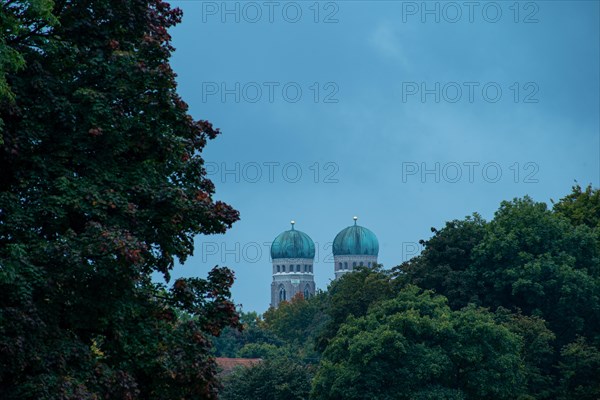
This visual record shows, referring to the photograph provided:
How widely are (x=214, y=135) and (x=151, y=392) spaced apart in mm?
5514

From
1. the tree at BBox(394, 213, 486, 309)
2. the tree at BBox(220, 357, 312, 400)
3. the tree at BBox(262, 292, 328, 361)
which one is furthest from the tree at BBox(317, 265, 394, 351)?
the tree at BBox(262, 292, 328, 361)

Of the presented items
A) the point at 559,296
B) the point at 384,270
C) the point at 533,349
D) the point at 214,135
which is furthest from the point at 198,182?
the point at 384,270

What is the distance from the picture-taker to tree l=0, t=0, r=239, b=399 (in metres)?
20.1

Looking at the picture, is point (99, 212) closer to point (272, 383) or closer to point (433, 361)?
point (433, 361)

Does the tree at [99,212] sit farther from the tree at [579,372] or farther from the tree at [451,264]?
the tree at [451,264]

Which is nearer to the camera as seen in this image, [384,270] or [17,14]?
[17,14]

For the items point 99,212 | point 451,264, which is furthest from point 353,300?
point 99,212

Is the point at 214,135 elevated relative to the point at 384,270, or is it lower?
lower

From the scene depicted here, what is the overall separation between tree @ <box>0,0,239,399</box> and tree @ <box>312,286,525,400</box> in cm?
3008

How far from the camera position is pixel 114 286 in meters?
21.0

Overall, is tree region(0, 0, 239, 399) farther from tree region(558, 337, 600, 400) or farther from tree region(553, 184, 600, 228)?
tree region(553, 184, 600, 228)

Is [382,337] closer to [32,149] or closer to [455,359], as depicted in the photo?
[455,359]

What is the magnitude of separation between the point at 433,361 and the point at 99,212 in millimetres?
33941

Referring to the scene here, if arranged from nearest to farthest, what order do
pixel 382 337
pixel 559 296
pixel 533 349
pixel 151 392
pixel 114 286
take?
pixel 114 286, pixel 151 392, pixel 382 337, pixel 533 349, pixel 559 296
